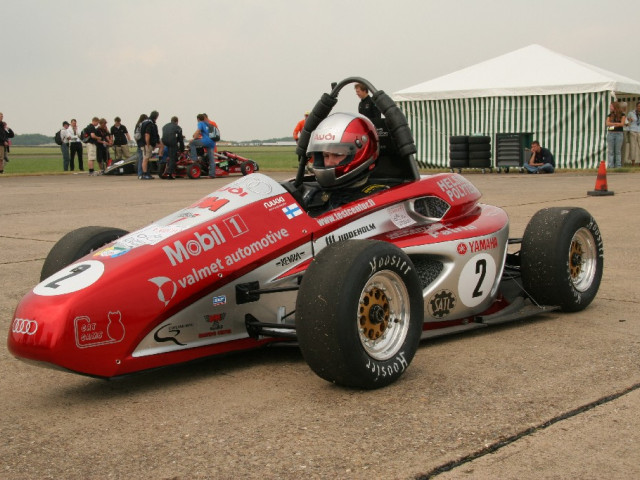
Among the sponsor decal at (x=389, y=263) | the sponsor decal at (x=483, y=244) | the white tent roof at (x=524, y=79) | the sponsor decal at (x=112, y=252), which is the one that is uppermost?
the white tent roof at (x=524, y=79)

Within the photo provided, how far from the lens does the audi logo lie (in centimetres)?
400

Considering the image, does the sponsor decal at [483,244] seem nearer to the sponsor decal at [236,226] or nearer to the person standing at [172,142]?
the sponsor decal at [236,226]

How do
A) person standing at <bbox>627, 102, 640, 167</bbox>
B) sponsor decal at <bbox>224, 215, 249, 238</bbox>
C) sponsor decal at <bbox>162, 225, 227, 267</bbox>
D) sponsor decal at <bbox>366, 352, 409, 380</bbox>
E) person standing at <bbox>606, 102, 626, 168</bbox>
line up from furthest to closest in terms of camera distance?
1. person standing at <bbox>627, 102, 640, 167</bbox>
2. person standing at <bbox>606, 102, 626, 168</bbox>
3. sponsor decal at <bbox>224, 215, 249, 238</bbox>
4. sponsor decal at <bbox>162, 225, 227, 267</bbox>
5. sponsor decal at <bbox>366, 352, 409, 380</bbox>

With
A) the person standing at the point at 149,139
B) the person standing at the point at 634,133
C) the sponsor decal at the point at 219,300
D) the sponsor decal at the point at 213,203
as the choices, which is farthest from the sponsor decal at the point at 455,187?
the person standing at the point at 634,133

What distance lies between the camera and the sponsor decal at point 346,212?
4.98 metres

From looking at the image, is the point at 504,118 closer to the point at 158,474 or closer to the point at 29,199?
the point at 29,199

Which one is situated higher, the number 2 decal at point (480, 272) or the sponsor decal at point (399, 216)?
the sponsor decal at point (399, 216)

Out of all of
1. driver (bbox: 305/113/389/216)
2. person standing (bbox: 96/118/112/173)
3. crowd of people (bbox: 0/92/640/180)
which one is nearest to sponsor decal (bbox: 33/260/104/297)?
driver (bbox: 305/113/389/216)

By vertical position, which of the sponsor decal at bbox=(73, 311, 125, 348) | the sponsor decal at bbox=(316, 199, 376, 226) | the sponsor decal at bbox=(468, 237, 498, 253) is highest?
the sponsor decal at bbox=(316, 199, 376, 226)

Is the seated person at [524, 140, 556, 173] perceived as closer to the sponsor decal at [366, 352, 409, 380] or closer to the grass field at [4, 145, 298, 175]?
the grass field at [4, 145, 298, 175]

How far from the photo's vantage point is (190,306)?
4.39 m

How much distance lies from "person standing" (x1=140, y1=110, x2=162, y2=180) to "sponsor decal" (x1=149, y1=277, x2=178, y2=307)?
19.2 meters

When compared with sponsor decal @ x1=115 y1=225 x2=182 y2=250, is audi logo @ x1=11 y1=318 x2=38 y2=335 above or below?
below

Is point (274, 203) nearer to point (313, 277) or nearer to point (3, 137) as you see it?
point (313, 277)
